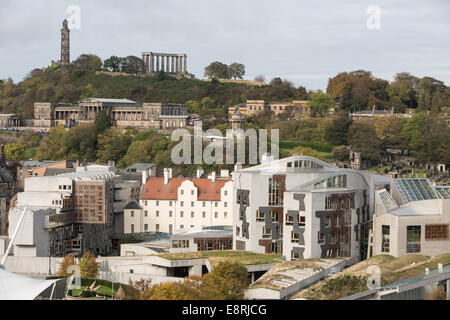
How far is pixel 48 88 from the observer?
131m

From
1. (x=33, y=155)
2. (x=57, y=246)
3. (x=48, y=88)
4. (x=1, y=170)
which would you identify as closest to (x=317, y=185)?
(x=57, y=246)

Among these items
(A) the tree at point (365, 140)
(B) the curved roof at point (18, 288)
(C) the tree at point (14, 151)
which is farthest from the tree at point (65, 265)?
(C) the tree at point (14, 151)

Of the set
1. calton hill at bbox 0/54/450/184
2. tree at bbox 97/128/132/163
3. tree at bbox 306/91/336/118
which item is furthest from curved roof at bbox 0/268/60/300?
tree at bbox 306/91/336/118

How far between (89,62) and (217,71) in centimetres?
2052

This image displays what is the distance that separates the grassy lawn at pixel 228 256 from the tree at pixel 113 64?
100019 mm

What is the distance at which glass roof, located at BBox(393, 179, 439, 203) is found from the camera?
1752 inches

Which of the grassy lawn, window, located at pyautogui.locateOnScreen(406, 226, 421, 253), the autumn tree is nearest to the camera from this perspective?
the grassy lawn

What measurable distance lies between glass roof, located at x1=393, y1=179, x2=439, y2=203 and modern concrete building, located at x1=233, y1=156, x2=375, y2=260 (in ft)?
Answer: 5.67

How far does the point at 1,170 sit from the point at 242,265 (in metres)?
36.0

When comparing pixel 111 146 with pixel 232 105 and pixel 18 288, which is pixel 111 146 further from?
pixel 18 288

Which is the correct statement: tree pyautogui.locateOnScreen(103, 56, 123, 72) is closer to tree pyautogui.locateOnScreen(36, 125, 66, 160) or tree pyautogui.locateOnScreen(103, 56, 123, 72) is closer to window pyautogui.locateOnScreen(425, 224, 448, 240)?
tree pyautogui.locateOnScreen(36, 125, 66, 160)

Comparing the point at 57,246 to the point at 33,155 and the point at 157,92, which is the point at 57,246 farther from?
the point at 157,92

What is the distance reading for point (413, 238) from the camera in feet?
131
